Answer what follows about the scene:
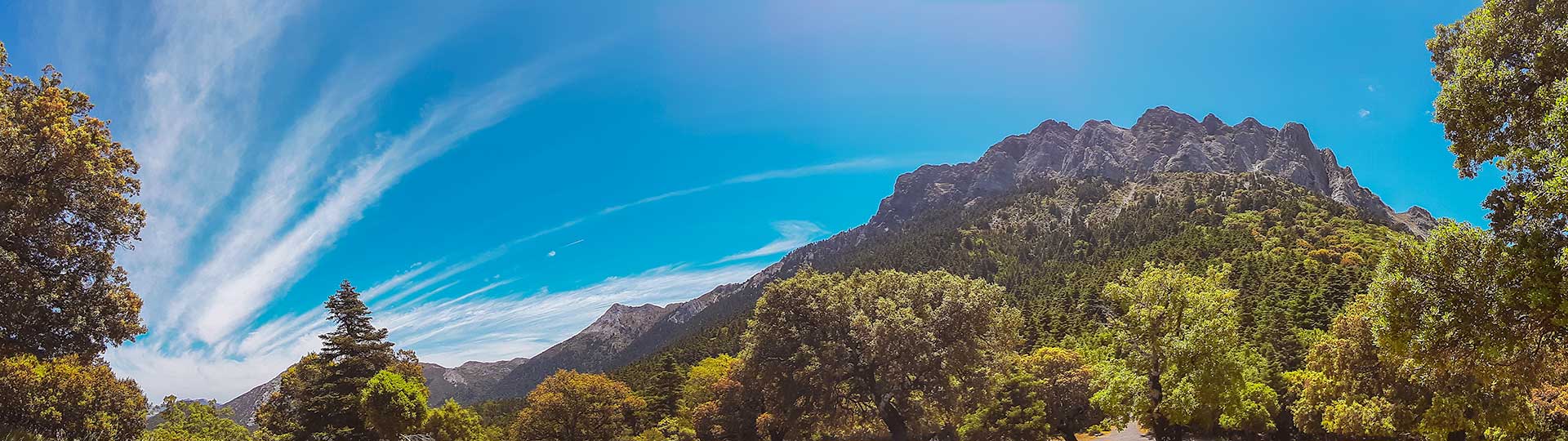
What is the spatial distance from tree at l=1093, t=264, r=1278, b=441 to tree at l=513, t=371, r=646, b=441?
103 feet

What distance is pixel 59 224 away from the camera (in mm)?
12781

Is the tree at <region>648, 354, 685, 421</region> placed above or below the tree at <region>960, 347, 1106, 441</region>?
above

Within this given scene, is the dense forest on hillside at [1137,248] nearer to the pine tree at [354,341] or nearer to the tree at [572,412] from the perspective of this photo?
the tree at [572,412]

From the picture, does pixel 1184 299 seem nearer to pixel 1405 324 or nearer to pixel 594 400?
pixel 1405 324

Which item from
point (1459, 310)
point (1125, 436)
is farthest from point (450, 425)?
point (1459, 310)

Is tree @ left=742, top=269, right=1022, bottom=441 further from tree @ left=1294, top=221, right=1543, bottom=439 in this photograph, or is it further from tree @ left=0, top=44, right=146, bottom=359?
tree @ left=0, top=44, right=146, bottom=359

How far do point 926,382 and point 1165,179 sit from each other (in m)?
171

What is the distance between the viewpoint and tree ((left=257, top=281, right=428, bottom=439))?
1335 inches

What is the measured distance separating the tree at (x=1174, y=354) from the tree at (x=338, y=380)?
3276cm

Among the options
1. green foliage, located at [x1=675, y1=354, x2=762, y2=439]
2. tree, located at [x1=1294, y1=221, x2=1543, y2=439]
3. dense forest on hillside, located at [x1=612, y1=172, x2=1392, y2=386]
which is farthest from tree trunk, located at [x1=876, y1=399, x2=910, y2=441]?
tree, located at [x1=1294, y1=221, x2=1543, y2=439]

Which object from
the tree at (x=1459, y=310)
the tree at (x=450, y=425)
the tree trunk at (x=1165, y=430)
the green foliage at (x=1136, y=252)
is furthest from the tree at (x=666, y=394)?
the tree at (x=1459, y=310)

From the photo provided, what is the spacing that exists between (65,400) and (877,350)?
2236 cm

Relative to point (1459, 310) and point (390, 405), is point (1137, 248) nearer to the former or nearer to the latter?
point (390, 405)

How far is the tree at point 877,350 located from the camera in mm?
22672
